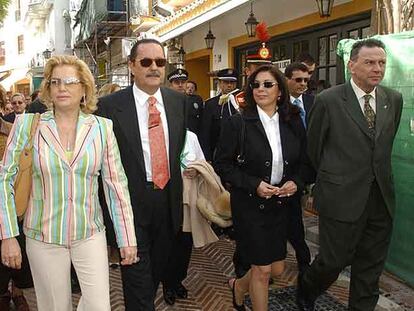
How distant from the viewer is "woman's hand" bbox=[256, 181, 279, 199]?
344cm

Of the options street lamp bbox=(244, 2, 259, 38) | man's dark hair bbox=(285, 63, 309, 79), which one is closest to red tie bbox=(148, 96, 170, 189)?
man's dark hair bbox=(285, 63, 309, 79)

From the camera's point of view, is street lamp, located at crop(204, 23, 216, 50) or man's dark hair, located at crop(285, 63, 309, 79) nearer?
man's dark hair, located at crop(285, 63, 309, 79)

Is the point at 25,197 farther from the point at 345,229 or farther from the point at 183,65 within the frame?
the point at 183,65

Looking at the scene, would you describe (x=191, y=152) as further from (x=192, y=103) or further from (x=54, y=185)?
(x=192, y=103)

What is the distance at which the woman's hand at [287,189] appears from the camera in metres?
3.50

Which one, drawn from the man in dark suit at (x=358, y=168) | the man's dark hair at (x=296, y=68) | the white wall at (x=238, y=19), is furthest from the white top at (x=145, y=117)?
the white wall at (x=238, y=19)

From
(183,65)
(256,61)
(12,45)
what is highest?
(12,45)

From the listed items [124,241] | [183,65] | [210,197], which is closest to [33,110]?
[210,197]

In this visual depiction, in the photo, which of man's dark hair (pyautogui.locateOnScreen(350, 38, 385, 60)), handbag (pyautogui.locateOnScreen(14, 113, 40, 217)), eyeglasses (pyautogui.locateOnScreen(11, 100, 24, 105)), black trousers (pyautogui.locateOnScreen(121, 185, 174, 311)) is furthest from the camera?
eyeglasses (pyautogui.locateOnScreen(11, 100, 24, 105))

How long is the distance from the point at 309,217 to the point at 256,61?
319 cm

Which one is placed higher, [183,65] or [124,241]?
[183,65]

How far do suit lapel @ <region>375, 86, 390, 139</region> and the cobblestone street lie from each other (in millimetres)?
1615

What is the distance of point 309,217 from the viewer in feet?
23.0

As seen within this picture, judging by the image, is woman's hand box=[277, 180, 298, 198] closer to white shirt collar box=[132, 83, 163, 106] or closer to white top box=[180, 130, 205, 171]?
white top box=[180, 130, 205, 171]
